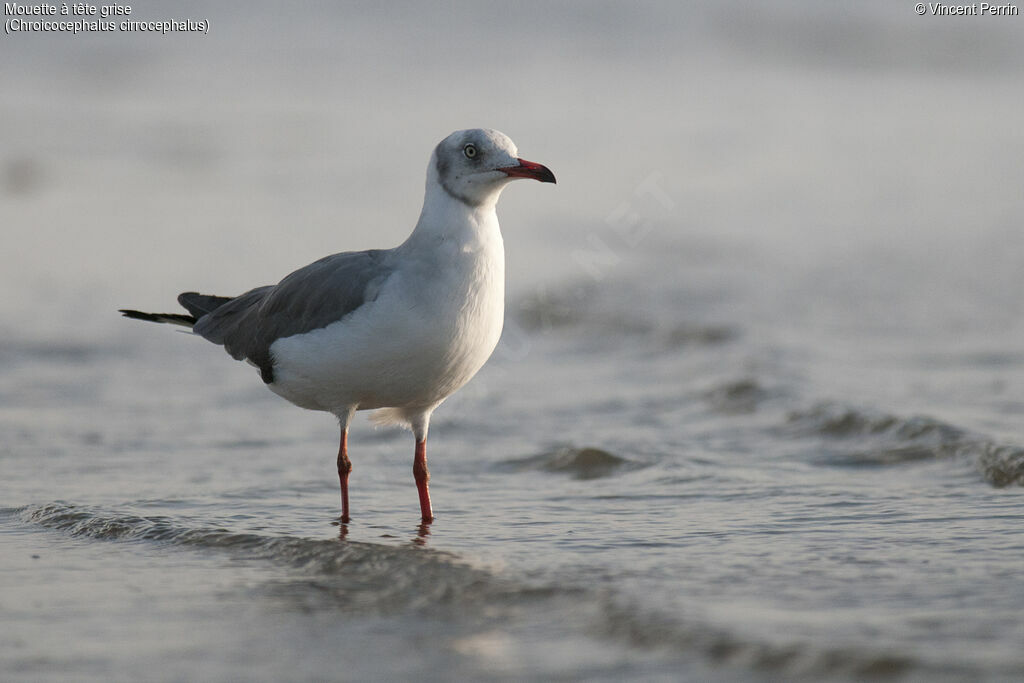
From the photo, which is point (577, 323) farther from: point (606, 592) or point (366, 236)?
point (606, 592)

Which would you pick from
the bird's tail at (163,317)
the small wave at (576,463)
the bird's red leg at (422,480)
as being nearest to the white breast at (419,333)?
the bird's red leg at (422,480)

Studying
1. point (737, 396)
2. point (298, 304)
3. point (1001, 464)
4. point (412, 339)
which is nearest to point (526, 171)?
point (412, 339)

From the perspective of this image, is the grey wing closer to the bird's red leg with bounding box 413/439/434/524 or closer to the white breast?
the white breast

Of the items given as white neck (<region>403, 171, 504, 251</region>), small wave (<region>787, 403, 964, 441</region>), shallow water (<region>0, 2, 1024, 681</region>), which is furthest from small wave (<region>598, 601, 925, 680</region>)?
small wave (<region>787, 403, 964, 441</region>)

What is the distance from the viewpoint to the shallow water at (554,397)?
4.73 meters

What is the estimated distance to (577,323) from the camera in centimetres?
1171

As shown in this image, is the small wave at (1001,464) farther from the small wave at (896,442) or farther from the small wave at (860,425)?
the small wave at (860,425)

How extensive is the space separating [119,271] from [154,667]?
8391mm

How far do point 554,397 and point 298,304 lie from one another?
3.37 m

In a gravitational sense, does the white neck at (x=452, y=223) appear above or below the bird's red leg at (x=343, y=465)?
above

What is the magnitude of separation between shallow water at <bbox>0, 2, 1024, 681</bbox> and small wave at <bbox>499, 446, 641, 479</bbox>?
0.08 ft

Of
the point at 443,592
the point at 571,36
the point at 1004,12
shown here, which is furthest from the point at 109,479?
the point at 1004,12

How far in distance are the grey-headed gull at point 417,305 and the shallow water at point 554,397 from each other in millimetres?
709

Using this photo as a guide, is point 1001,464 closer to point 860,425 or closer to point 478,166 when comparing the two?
point 860,425
